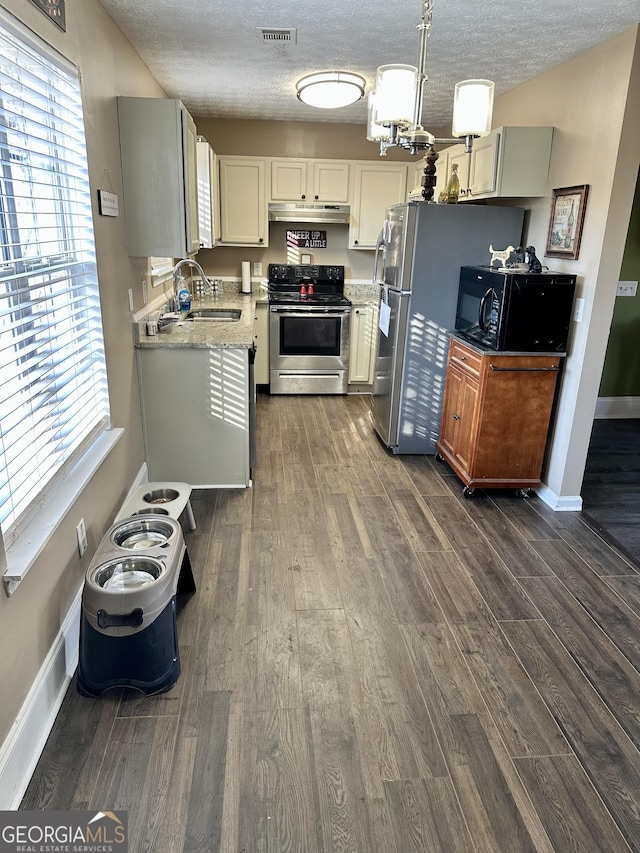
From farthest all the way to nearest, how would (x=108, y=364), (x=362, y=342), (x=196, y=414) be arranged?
1. (x=362, y=342)
2. (x=196, y=414)
3. (x=108, y=364)

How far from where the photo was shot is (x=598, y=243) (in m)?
2.98

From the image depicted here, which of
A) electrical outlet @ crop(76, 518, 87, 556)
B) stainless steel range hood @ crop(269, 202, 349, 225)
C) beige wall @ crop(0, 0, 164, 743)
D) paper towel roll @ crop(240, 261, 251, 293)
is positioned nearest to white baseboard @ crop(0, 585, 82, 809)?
beige wall @ crop(0, 0, 164, 743)

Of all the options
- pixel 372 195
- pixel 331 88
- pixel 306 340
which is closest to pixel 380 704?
pixel 331 88

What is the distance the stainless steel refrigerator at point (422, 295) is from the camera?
376 cm

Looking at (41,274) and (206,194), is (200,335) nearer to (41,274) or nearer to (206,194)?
(41,274)

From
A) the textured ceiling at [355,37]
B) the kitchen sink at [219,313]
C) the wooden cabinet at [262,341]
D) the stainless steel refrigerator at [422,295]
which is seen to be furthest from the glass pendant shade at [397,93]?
the wooden cabinet at [262,341]

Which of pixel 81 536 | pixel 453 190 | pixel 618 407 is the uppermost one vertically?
pixel 453 190

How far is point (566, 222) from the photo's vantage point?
128 inches

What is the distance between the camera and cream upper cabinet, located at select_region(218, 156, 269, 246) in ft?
17.3

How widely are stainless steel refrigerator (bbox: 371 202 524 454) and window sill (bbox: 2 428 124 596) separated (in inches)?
84.9

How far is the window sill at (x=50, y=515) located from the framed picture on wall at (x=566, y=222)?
103 inches

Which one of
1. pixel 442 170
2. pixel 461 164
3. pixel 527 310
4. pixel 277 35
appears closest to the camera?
pixel 277 35

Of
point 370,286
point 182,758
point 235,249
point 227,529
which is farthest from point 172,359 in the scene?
point 370,286

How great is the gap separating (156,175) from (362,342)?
9.50 feet
